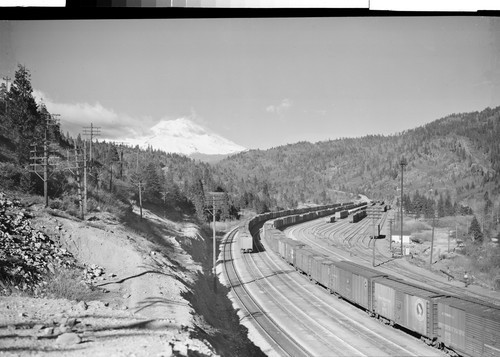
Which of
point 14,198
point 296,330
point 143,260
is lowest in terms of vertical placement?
point 296,330

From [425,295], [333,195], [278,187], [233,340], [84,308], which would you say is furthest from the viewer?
[278,187]

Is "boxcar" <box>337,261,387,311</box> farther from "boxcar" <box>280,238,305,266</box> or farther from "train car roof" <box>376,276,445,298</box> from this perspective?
"boxcar" <box>280,238,305,266</box>

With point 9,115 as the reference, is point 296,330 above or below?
below

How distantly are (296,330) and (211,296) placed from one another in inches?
414

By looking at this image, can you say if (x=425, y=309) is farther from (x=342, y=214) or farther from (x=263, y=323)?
(x=342, y=214)

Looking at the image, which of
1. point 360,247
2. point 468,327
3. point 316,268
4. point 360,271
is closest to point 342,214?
point 360,247

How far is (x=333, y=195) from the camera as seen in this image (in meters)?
178

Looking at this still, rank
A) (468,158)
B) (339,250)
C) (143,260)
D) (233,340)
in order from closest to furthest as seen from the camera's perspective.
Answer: (233,340)
(143,260)
(339,250)
(468,158)

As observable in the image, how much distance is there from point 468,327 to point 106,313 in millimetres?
16058

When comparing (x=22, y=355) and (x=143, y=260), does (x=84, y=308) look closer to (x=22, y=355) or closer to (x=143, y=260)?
(x=22, y=355)

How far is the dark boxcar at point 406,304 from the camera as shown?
53.1ft

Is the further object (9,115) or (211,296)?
(9,115)

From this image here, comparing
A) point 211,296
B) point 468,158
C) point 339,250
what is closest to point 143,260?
point 211,296

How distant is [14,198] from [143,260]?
11.9 meters
